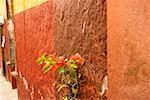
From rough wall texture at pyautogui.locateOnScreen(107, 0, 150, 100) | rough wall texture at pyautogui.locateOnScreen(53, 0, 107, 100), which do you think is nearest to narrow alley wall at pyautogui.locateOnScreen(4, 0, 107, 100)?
rough wall texture at pyautogui.locateOnScreen(53, 0, 107, 100)

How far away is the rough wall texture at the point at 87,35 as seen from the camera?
1309mm

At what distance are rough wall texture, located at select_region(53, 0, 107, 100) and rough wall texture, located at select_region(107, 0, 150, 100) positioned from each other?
146mm

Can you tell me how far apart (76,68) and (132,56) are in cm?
65

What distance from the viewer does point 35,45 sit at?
2553mm

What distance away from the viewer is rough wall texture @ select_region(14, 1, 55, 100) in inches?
85.3

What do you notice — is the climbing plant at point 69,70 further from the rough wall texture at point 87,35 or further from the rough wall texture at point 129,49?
the rough wall texture at point 129,49

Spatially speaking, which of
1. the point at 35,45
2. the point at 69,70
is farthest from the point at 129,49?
the point at 35,45

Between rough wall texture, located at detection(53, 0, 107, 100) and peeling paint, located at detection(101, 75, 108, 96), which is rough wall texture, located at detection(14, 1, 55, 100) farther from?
peeling paint, located at detection(101, 75, 108, 96)

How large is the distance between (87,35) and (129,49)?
0.47 m

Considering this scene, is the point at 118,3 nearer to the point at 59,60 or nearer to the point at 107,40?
the point at 107,40

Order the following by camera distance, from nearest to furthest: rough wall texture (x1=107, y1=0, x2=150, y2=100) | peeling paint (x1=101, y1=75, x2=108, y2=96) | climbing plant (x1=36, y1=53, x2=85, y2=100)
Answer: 1. rough wall texture (x1=107, y1=0, x2=150, y2=100)
2. peeling paint (x1=101, y1=75, x2=108, y2=96)
3. climbing plant (x1=36, y1=53, x2=85, y2=100)

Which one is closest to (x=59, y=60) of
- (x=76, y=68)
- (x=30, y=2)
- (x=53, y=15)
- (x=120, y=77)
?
(x=76, y=68)

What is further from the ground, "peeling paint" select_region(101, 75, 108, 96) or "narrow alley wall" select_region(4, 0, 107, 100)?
"narrow alley wall" select_region(4, 0, 107, 100)

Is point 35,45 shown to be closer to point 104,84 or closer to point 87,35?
point 87,35
